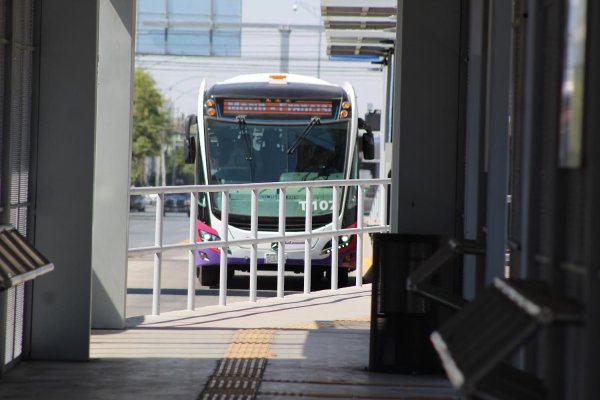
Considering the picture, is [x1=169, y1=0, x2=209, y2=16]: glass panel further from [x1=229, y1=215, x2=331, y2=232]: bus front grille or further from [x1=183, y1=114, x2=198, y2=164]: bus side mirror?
[x1=229, y1=215, x2=331, y2=232]: bus front grille

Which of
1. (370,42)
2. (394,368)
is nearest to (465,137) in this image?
(394,368)

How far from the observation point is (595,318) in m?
3.41

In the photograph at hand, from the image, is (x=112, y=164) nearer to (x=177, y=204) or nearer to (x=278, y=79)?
(x=278, y=79)

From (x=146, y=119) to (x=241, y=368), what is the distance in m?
67.9

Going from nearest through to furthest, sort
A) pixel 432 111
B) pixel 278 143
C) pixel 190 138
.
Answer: pixel 432 111 → pixel 278 143 → pixel 190 138

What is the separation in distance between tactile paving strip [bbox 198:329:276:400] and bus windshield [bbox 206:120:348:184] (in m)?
8.80

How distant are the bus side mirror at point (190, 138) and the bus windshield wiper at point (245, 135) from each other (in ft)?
2.53

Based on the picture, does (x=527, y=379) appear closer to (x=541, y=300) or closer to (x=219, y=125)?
(x=541, y=300)

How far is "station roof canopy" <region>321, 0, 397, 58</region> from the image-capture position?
18.0 meters

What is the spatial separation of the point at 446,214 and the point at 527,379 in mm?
4558

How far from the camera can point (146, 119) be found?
7556cm

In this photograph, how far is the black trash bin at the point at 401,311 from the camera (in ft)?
27.4

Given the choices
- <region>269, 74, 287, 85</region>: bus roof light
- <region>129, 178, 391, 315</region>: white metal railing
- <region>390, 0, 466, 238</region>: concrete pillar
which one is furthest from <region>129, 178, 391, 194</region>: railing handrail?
<region>269, 74, 287, 85</region>: bus roof light

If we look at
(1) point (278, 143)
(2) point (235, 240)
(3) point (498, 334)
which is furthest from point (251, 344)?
(1) point (278, 143)
